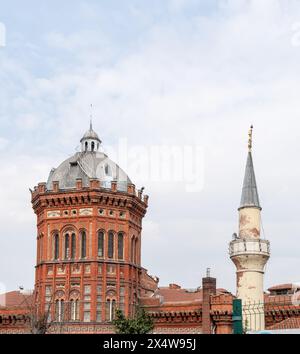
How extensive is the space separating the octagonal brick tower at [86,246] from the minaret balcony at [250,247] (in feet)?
32.0

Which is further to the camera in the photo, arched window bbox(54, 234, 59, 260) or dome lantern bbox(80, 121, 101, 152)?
dome lantern bbox(80, 121, 101, 152)

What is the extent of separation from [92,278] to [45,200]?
7249mm

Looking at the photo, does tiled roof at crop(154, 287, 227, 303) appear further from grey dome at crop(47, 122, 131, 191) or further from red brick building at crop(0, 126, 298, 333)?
grey dome at crop(47, 122, 131, 191)

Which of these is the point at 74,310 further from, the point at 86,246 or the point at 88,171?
the point at 88,171

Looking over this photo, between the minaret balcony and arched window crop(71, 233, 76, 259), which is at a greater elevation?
arched window crop(71, 233, 76, 259)

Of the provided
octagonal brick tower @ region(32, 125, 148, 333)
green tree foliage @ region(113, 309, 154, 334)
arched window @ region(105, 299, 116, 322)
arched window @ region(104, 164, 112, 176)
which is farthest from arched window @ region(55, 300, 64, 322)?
arched window @ region(104, 164, 112, 176)

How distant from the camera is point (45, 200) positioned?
178 feet

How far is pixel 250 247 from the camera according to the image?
47469mm

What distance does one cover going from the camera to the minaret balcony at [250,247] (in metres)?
47.4

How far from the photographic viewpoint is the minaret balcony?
47406 millimetres

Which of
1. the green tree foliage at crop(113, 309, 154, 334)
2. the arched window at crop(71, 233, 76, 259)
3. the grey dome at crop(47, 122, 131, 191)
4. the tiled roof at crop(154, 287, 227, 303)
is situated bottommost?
the green tree foliage at crop(113, 309, 154, 334)

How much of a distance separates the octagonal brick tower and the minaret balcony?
32.0 ft
